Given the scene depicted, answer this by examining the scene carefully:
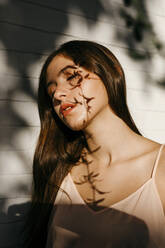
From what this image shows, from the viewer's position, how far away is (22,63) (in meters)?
2.18

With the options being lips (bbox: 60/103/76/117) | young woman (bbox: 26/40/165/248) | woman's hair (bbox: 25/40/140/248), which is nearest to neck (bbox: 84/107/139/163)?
young woman (bbox: 26/40/165/248)

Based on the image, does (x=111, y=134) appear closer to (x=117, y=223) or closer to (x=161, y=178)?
(x=161, y=178)

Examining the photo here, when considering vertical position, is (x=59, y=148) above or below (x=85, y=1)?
below

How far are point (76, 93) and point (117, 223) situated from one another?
0.76 metres

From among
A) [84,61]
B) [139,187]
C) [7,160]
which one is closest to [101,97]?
[84,61]

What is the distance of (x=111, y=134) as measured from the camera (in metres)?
1.70

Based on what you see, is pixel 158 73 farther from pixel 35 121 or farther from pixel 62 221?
pixel 62 221

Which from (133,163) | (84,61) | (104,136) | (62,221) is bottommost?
(62,221)

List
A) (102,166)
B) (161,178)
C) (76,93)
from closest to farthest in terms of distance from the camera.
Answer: (161,178) → (76,93) → (102,166)

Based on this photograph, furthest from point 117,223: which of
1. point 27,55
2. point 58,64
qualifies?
point 27,55

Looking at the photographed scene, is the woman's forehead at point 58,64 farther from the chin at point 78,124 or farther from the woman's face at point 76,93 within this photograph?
the chin at point 78,124

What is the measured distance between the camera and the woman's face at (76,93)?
5.25 feet

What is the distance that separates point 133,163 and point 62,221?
0.58m

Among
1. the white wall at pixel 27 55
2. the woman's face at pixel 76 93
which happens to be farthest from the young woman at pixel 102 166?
the white wall at pixel 27 55
